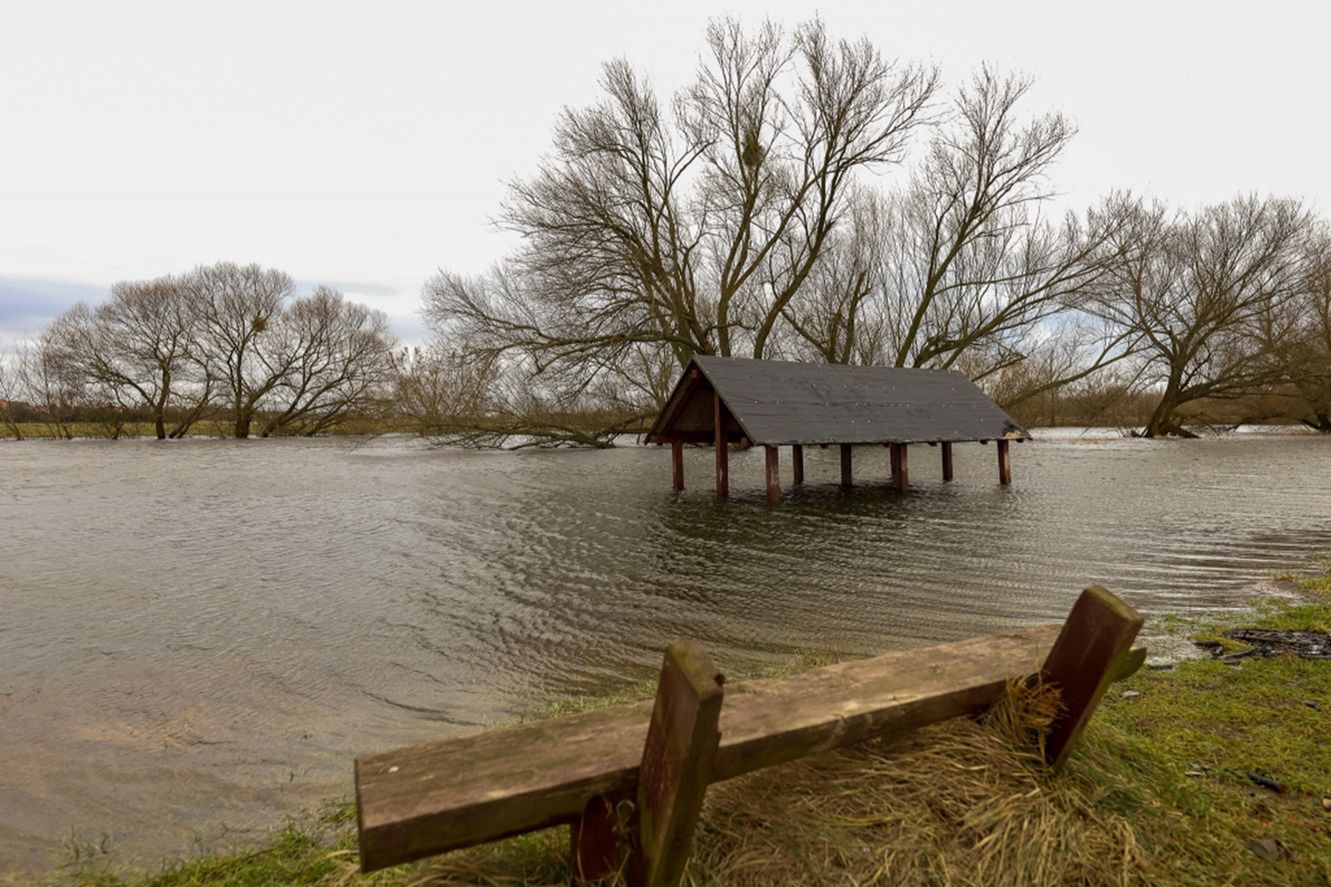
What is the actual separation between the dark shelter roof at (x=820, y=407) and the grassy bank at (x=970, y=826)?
36.3 ft

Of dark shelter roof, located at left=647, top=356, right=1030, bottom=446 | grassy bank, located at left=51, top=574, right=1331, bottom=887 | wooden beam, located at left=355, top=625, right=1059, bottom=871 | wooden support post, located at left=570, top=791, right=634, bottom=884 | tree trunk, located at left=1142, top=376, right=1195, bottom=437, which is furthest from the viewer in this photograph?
tree trunk, located at left=1142, top=376, right=1195, bottom=437

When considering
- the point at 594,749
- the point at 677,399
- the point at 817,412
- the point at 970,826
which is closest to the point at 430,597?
the point at 594,749

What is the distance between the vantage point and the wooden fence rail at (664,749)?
5.56ft

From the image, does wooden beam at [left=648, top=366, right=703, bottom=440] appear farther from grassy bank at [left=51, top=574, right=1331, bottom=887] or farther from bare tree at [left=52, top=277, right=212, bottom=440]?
bare tree at [left=52, top=277, right=212, bottom=440]

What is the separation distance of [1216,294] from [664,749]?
152 ft

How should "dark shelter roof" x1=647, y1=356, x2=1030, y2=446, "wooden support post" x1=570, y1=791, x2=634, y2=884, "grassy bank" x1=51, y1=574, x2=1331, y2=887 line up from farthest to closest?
"dark shelter roof" x1=647, y1=356, x2=1030, y2=446
"grassy bank" x1=51, y1=574, x2=1331, y2=887
"wooden support post" x1=570, y1=791, x2=634, y2=884

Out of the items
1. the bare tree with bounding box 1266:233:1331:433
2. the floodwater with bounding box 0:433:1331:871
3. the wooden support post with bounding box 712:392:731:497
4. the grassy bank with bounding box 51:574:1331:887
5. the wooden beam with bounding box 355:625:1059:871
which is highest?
the bare tree with bounding box 1266:233:1331:433

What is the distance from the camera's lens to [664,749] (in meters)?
1.76

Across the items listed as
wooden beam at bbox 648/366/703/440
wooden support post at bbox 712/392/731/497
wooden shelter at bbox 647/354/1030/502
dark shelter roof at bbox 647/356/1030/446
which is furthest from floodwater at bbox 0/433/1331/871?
wooden beam at bbox 648/366/703/440

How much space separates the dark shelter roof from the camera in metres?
14.9

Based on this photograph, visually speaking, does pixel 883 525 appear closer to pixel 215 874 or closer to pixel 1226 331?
pixel 215 874

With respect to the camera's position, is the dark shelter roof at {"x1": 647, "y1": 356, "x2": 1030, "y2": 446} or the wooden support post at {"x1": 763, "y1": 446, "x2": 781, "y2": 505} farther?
the wooden support post at {"x1": 763, "y1": 446, "x2": 781, "y2": 505}

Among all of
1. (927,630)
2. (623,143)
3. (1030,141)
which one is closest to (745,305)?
(623,143)

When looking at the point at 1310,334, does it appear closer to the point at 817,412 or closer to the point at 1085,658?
the point at 817,412
